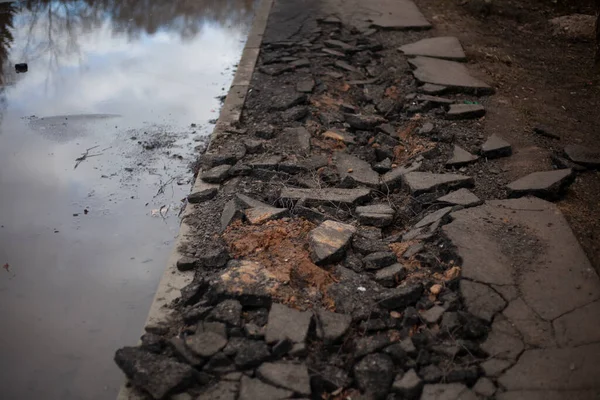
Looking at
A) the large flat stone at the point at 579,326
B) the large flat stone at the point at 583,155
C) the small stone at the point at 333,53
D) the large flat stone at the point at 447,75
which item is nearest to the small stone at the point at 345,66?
the small stone at the point at 333,53

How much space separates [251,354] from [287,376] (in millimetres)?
221

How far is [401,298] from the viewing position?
137 inches

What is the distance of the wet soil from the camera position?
4.69m

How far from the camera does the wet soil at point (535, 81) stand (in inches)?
185

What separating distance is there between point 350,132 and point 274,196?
143 cm

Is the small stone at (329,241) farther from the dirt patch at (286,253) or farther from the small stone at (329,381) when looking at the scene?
the small stone at (329,381)

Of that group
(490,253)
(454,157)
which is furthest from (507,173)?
(490,253)

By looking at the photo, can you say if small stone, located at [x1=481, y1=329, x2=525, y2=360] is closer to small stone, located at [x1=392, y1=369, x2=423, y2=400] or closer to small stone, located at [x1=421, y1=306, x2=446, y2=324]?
small stone, located at [x1=421, y1=306, x2=446, y2=324]

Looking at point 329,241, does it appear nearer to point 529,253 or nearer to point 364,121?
point 529,253

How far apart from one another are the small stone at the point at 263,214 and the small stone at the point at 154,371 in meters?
1.32

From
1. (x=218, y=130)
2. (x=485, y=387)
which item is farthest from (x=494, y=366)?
(x=218, y=130)

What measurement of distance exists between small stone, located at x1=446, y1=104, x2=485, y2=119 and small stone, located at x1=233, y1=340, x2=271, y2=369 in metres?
3.35

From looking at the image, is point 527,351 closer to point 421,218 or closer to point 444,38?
point 421,218

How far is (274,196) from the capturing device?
4660 mm
